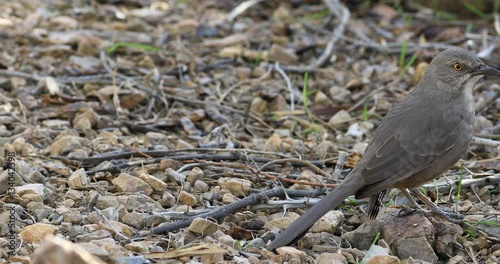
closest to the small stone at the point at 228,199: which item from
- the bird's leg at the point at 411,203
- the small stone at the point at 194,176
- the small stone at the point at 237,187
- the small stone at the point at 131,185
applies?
the small stone at the point at 237,187

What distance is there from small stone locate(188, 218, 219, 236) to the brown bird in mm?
436

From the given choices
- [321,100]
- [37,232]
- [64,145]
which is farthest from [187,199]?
[321,100]

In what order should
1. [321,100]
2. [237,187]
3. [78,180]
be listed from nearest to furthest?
[78,180], [237,187], [321,100]

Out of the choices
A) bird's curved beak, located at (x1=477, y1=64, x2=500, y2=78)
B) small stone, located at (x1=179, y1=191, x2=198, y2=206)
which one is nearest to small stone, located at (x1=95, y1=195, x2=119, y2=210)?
small stone, located at (x1=179, y1=191, x2=198, y2=206)

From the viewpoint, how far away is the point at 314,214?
4391mm

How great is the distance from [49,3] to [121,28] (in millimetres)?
1231

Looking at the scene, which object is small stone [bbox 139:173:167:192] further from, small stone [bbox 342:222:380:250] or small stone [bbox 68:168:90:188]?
A: small stone [bbox 342:222:380:250]

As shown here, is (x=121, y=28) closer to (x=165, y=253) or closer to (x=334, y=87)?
(x=334, y=87)

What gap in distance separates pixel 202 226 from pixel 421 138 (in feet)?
5.02

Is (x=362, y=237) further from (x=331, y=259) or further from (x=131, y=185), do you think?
(x=131, y=185)

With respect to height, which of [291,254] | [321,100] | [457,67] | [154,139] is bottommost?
[321,100]

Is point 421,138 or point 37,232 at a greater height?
point 421,138

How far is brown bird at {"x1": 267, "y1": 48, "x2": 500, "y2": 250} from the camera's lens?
4668mm

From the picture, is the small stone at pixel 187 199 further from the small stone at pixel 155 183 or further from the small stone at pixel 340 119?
the small stone at pixel 340 119
